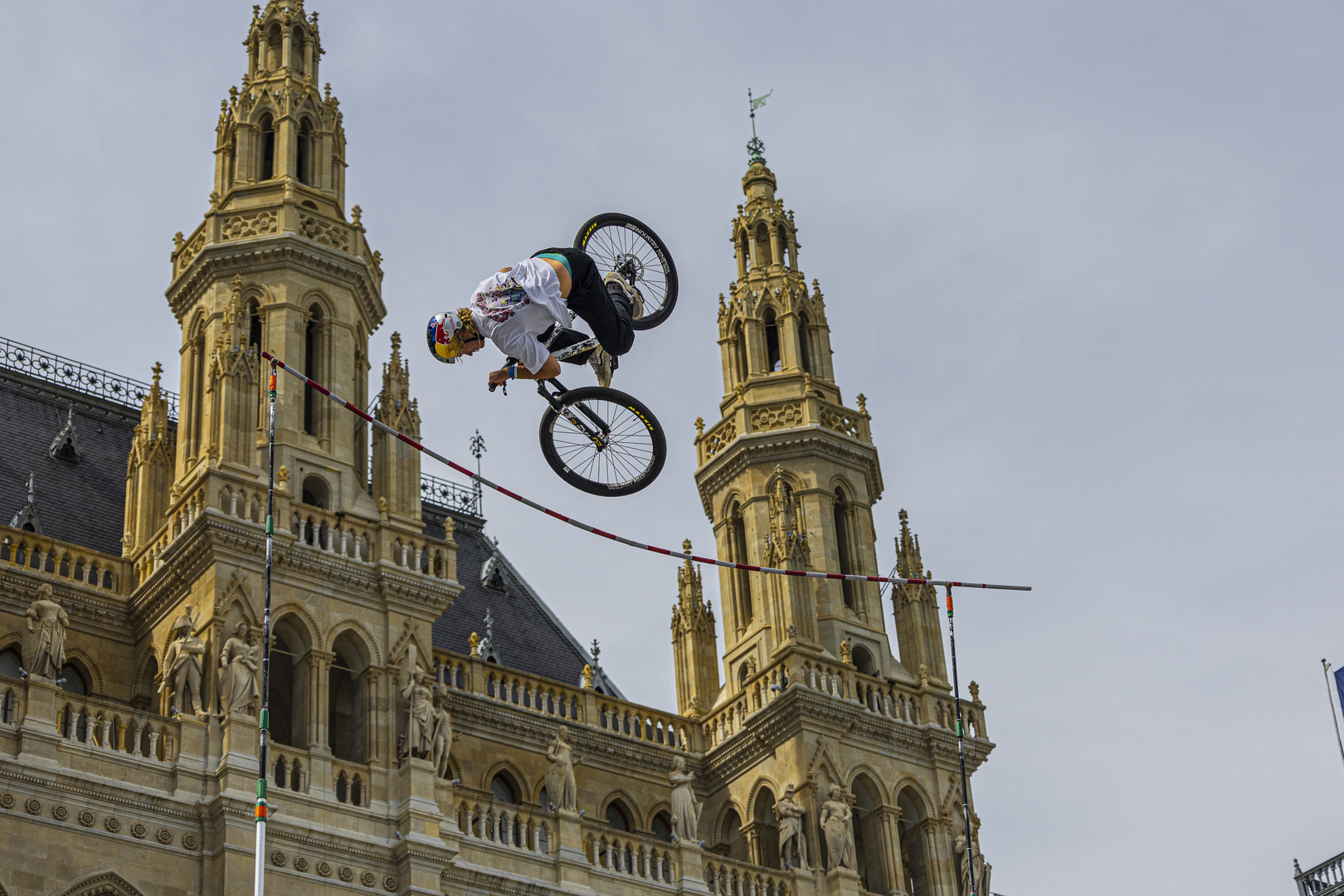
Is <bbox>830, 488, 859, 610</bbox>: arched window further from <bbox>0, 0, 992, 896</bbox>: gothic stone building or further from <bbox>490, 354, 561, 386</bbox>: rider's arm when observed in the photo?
<bbox>490, 354, 561, 386</bbox>: rider's arm

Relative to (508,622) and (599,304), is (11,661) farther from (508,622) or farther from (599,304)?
(599,304)

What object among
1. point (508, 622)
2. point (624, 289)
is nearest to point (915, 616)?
point (508, 622)

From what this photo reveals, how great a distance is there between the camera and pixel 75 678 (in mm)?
42156

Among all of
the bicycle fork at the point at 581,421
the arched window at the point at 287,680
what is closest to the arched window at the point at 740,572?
the arched window at the point at 287,680

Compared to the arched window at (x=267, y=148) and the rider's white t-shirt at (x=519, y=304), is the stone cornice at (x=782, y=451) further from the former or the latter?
the rider's white t-shirt at (x=519, y=304)

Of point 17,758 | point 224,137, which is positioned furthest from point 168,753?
point 224,137

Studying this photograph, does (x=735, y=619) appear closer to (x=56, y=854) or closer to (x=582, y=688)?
(x=582, y=688)

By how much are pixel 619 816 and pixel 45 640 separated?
14.3 metres

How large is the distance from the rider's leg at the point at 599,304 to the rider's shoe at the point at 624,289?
0.01m

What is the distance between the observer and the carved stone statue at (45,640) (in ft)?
125

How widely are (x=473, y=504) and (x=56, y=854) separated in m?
23.7

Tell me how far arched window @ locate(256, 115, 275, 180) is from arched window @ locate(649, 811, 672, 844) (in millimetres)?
15728

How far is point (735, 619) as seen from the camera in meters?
51.3

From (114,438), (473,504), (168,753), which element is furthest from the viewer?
(473,504)
